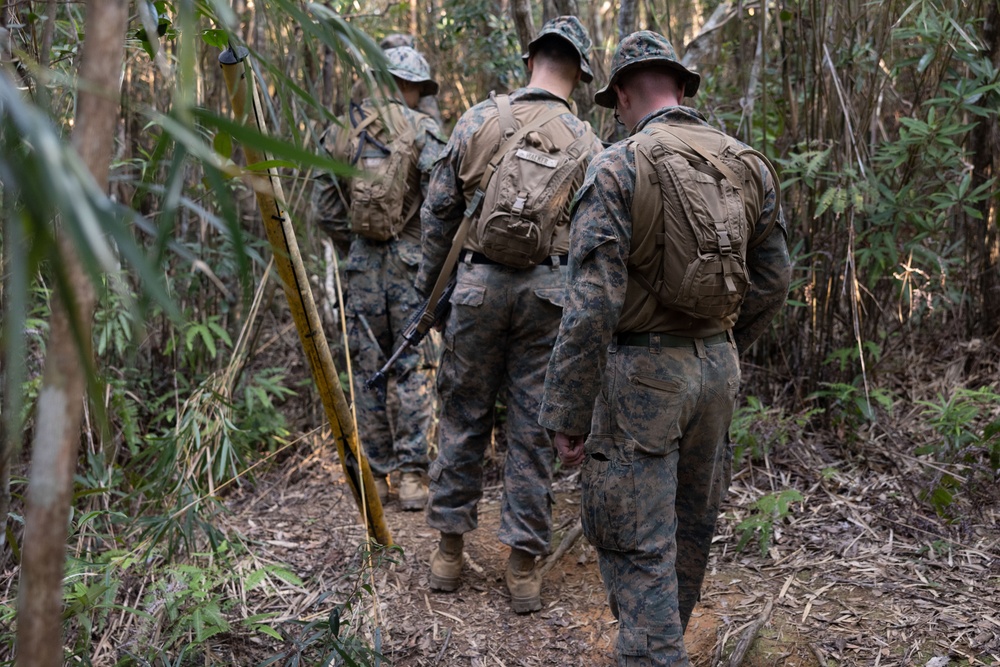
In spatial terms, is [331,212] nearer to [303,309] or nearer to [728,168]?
[303,309]

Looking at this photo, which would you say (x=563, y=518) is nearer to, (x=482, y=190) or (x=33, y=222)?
(x=482, y=190)

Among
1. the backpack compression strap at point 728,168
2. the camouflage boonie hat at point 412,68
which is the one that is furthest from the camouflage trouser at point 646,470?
the camouflage boonie hat at point 412,68

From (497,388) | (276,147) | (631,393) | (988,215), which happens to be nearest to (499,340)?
(497,388)

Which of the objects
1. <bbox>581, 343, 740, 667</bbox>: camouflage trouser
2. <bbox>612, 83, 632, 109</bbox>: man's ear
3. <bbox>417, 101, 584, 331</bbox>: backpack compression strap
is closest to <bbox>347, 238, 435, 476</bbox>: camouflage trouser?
<bbox>417, 101, 584, 331</bbox>: backpack compression strap

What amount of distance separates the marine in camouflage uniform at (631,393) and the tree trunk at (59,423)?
60.5 inches

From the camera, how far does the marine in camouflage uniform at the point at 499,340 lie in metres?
3.43

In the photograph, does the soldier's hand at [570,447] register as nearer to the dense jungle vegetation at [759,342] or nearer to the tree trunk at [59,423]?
the dense jungle vegetation at [759,342]

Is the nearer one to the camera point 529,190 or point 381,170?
point 529,190

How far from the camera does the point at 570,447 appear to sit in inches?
101

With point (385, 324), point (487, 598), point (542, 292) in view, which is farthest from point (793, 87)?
point (487, 598)

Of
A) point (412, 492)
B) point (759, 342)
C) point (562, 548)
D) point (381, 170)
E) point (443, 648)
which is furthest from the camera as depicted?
point (759, 342)

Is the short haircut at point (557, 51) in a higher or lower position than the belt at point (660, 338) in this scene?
higher

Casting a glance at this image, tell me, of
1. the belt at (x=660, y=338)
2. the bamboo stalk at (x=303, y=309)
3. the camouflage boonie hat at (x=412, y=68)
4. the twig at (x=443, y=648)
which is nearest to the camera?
the bamboo stalk at (x=303, y=309)

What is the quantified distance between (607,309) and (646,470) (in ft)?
1.62
